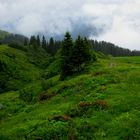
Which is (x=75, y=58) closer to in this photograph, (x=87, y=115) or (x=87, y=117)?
(x=87, y=115)

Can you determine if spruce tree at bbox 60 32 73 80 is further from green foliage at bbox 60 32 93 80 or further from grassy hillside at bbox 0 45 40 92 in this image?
grassy hillside at bbox 0 45 40 92

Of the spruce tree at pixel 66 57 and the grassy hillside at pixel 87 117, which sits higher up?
the spruce tree at pixel 66 57

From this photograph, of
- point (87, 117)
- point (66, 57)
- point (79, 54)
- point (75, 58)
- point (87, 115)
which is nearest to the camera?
point (87, 117)

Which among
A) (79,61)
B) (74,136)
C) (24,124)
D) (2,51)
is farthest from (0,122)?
(2,51)

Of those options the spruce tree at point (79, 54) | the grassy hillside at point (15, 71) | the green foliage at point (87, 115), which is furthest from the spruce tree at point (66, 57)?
the grassy hillside at point (15, 71)

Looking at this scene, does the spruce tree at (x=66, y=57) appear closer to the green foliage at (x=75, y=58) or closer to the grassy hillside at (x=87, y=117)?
the green foliage at (x=75, y=58)

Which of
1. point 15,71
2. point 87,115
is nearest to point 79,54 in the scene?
point 87,115

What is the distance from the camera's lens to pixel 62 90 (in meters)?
55.2

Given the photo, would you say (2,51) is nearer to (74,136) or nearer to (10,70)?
(10,70)

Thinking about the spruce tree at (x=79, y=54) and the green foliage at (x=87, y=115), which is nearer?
the green foliage at (x=87, y=115)

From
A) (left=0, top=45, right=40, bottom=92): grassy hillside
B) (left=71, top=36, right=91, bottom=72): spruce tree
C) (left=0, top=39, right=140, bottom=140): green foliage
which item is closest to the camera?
(left=0, top=39, right=140, bottom=140): green foliage

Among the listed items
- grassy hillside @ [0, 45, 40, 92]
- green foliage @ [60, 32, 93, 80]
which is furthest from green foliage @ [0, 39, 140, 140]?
grassy hillside @ [0, 45, 40, 92]

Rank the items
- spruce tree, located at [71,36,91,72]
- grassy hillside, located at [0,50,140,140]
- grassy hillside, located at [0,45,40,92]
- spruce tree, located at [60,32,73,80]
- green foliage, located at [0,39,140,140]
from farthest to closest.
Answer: grassy hillside, located at [0,45,40,92] → spruce tree, located at [60,32,73,80] → spruce tree, located at [71,36,91,72] → green foliage, located at [0,39,140,140] → grassy hillside, located at [0,50,140,140]

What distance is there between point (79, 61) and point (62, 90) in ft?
78.7
